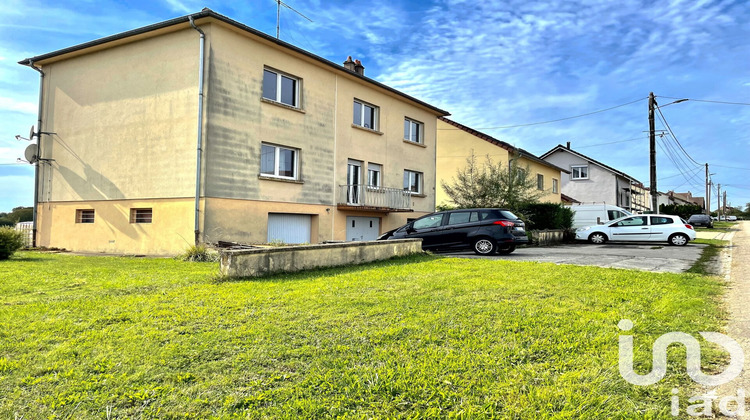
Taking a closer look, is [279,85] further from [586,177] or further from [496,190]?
[586,177]

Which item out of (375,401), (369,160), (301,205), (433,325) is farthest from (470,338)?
(369,160)

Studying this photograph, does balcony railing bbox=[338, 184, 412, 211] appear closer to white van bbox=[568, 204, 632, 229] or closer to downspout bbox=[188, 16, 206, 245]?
downspout bbox=[188, 16, 206, 245]

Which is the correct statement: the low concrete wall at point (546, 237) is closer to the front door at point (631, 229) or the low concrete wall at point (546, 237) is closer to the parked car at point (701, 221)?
the front door at point (631, 229)

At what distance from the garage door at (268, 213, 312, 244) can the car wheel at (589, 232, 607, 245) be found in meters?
14.6

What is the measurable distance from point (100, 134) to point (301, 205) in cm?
779

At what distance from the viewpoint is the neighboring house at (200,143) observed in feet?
45.6

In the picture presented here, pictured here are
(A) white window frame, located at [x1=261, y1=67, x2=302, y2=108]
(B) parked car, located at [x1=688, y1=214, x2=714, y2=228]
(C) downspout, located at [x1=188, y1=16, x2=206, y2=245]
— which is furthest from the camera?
(B) parked car, located at [x1=688, y1=214, x2=714, y2=228]

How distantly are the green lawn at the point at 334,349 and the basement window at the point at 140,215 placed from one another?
28.0 ft

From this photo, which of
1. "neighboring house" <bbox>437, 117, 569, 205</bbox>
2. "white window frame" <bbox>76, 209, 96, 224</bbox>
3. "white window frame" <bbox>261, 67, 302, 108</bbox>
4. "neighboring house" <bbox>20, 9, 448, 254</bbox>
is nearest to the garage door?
"neighboring house" <bbox>20, 9, 448, 254</bbox>

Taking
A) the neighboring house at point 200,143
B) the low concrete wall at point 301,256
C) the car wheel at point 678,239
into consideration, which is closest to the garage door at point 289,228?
the neighboring house at point 200,143

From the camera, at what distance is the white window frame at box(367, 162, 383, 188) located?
19859mm

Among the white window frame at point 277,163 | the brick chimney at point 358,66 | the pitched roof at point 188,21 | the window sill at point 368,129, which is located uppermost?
the brick chimney at point 358,66

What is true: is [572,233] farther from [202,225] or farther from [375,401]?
[375,401]

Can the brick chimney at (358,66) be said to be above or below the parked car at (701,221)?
above
